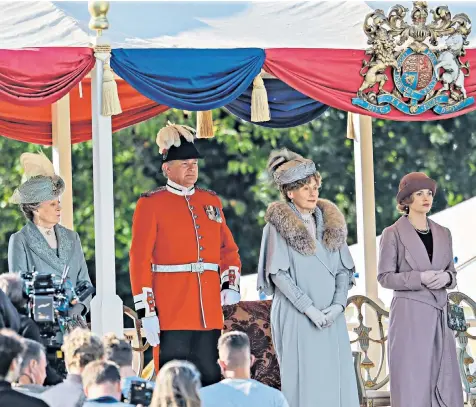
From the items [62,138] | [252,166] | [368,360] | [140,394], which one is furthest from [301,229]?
[252,166]

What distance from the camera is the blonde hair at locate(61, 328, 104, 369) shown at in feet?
25.7

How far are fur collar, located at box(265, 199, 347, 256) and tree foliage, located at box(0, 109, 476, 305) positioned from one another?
993 centimetres

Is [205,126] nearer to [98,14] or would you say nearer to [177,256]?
[177,256]

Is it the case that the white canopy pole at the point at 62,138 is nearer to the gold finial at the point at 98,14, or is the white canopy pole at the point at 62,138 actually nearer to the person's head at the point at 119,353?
the gold finial at the point at 98,14

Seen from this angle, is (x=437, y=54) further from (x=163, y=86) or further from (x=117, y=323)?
(x=117, y=323)

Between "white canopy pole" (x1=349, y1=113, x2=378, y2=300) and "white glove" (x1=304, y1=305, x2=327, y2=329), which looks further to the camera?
"white canopy pole" (x1=349, y1=113, x2=378, y2=300)

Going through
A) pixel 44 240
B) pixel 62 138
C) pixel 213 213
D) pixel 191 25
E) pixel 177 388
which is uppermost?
pixel 191 25

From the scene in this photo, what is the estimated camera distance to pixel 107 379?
7.40 m

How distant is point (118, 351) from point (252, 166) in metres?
13.0

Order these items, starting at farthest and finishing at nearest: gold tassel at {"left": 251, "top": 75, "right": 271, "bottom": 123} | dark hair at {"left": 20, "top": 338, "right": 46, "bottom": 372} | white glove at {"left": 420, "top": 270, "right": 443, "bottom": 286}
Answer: white glove at {"left": 420, "top": 270, "right": 443, "bottom": 286}
gold tassel at {"left": 251, "top": 75, "right": 271, "bottom": 123}
dark hair at {"left": 20, "top": 338, "right": 46, "bottom": 372}

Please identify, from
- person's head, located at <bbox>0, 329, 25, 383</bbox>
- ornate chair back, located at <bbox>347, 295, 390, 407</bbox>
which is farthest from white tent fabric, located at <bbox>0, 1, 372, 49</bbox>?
person's head, located at <bbox>0, 329, 25, 383</bbox>

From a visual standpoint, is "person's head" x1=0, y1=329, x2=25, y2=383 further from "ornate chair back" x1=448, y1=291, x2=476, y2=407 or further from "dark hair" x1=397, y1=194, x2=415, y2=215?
"ornate chair back" x1=448, y1=291, x2=476, y2=407

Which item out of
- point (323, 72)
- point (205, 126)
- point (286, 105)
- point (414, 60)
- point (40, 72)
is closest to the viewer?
point (40, 72)

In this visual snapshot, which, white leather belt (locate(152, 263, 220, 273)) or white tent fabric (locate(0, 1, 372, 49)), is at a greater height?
white tent fabric (locate(0, 1, 372, 49))
